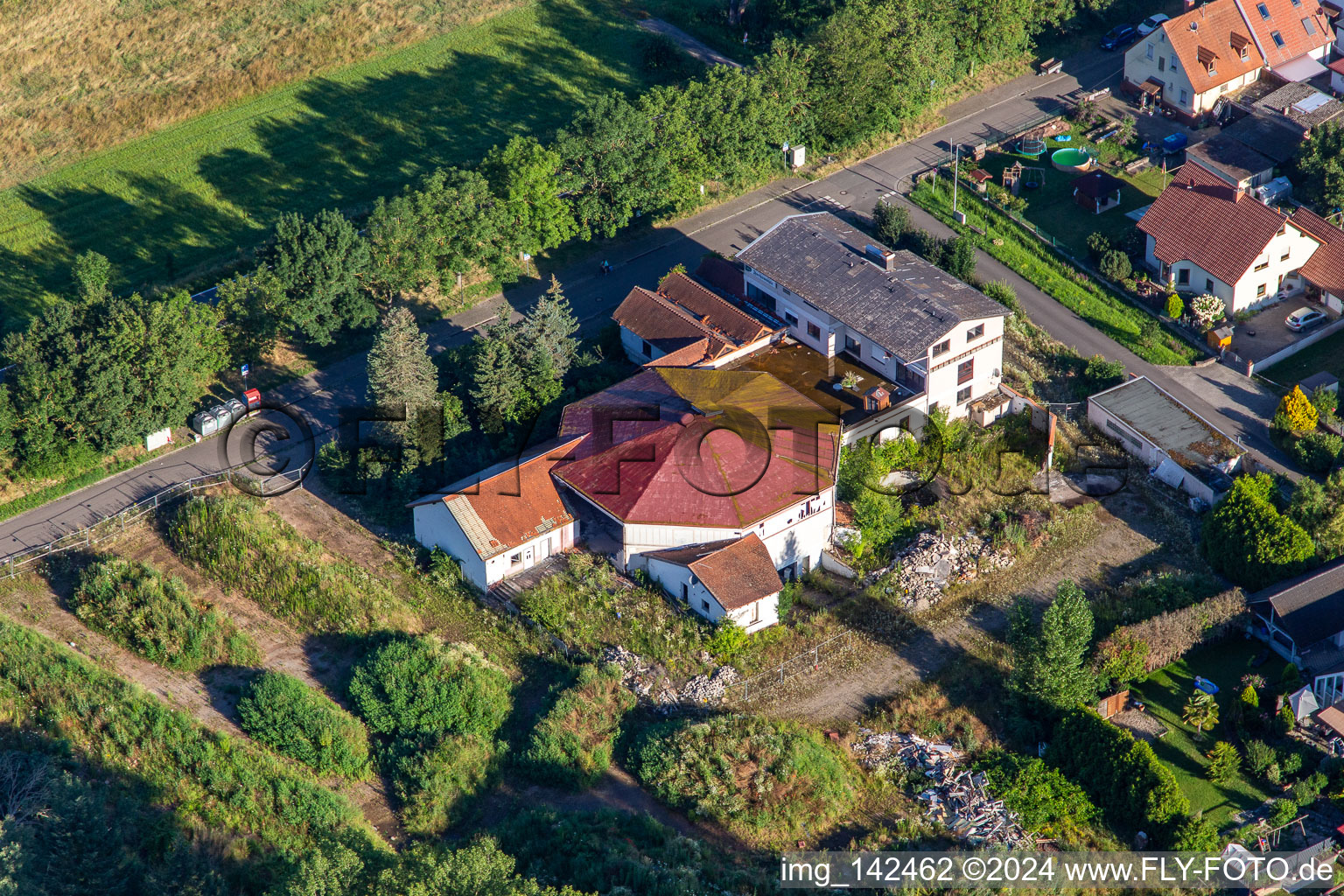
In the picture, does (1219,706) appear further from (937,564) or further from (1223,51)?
(1223,51)

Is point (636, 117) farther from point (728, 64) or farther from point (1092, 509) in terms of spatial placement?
point (1092, 509)

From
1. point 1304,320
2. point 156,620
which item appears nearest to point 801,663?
point 156,620

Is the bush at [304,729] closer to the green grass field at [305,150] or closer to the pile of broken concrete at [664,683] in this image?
the pile of broken concrete at [664,683]

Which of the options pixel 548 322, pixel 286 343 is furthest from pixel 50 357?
pixel 548 322

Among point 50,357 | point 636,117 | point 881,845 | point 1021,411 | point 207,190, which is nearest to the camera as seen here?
point 881,845

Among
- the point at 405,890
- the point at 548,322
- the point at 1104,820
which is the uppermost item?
the point at 548,322

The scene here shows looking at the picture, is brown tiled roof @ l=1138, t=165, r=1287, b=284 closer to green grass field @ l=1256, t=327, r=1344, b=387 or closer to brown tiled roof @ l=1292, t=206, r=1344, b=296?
brown tiled roof @ l=1292, t=206, r=1344, b=296

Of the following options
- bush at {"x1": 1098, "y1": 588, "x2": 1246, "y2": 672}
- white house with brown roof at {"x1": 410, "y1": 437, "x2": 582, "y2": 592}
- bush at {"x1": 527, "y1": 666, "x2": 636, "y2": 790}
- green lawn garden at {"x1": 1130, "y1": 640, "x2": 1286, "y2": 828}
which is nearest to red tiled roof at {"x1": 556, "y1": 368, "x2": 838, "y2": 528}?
white house with brown roof at {"x1": 410, "y1": 437, "x2": 582, "y2": 592}
